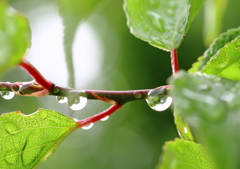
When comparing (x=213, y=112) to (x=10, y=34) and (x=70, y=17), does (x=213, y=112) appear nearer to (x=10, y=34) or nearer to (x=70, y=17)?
(x=10, y=34)

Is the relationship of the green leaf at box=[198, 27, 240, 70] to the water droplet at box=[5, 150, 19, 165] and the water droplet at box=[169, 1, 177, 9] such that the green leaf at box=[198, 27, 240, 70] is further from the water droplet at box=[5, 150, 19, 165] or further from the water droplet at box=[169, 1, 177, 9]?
the water droplet at box=[5, 150, 19, 165]

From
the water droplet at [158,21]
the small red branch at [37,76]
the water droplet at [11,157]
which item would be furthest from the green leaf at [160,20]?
the water droplet at [11,157]

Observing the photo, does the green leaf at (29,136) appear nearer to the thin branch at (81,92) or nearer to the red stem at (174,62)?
the thin branch at (81,92)

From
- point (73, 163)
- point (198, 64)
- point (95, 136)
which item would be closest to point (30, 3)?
point (95, 136)

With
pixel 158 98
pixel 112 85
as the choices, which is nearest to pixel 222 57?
pixel 158 98

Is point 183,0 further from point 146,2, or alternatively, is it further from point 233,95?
point 233,95

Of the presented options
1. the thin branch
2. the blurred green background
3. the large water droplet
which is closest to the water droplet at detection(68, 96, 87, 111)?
the thin branch
